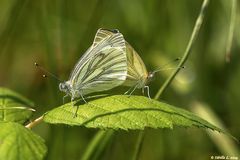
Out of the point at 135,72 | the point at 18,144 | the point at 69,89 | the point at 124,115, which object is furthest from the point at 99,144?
the point at 18,144

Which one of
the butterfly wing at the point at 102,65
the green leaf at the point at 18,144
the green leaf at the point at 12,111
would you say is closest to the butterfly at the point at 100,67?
the butterfly wing at the point at 102,65

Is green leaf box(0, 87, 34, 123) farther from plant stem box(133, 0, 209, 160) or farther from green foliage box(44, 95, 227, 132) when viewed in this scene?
plant stem box(133, 0, 209, 160)

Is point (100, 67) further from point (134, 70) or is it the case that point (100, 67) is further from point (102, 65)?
point (134, 70)

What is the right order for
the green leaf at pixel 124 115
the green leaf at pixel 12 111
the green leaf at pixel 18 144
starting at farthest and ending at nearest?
the green leaf at pixel 12 111
the green leaf at pixel 124 115
the green leaf at pixel 18 144

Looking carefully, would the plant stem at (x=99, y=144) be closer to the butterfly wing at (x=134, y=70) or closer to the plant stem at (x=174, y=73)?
the plant stem at (x=174, y=73)

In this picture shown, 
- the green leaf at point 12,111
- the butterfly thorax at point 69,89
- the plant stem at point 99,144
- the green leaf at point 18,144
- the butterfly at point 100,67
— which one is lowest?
the plant stem at point 99,144

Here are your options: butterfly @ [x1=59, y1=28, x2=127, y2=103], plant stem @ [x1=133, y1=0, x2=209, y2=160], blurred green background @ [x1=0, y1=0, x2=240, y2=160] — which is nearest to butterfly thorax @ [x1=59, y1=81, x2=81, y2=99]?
butterfly @ [x1=59, y1=28, x2=127, y2=103]

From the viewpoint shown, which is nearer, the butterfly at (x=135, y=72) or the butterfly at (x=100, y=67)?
the butterfly at (x=100, y=67)

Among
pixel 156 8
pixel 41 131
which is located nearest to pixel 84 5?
pixel 156 8

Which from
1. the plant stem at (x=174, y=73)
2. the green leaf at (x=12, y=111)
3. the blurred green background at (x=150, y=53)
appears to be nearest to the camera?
the green leaf at (x=12, y=111)
